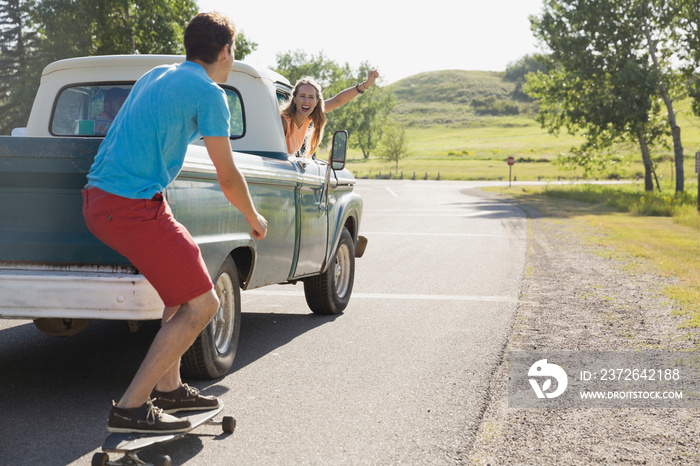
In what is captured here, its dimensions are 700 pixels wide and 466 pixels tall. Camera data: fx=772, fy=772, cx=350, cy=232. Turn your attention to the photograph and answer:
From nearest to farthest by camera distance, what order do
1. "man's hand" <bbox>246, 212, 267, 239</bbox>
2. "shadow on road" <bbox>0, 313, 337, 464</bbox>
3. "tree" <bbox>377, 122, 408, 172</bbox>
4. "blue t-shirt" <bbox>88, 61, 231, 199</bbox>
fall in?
"blue t-shirt" <bbox>88, 61, 231, 199</bbox> → "man's hand" <bbox>246, 212, 267, 239</bbox> → "shadow on road" <bbox>0, 313, 337, 464</bbox> → "tree" <bbox>377, 122, 408, 172</bbox>

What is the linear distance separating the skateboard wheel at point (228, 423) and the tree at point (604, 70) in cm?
3160

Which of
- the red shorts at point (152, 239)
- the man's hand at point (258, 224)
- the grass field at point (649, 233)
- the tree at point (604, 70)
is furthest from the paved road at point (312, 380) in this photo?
the tree at point (604, 70)

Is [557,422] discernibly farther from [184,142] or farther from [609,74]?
[609,74]

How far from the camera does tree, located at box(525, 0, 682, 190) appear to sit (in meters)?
32.8

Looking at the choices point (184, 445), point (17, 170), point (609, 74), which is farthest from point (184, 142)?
point (609, 74)

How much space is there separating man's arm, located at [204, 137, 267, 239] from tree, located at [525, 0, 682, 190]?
31.7 meters

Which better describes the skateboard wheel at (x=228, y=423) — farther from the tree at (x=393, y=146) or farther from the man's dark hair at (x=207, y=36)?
the tree at (x=393, y=146)

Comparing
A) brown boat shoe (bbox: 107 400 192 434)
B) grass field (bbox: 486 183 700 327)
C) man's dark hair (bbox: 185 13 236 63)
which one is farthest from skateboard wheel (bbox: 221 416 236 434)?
grass field (bbox: 486 183 700 327)

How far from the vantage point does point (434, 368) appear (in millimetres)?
5449

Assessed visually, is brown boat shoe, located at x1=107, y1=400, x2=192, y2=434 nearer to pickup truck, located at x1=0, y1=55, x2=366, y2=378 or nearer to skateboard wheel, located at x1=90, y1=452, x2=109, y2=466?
skateboard wheel, located at x1=90, y1=452, x2=109, y2=466

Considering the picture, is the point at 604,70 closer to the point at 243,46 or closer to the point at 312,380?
the point at 243,46

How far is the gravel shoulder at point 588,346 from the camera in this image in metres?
3.77

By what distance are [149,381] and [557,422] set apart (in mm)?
2226

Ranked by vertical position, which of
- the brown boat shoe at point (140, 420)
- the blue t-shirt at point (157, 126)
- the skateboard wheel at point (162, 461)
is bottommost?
the skateboard wheel at point (162, 461)
